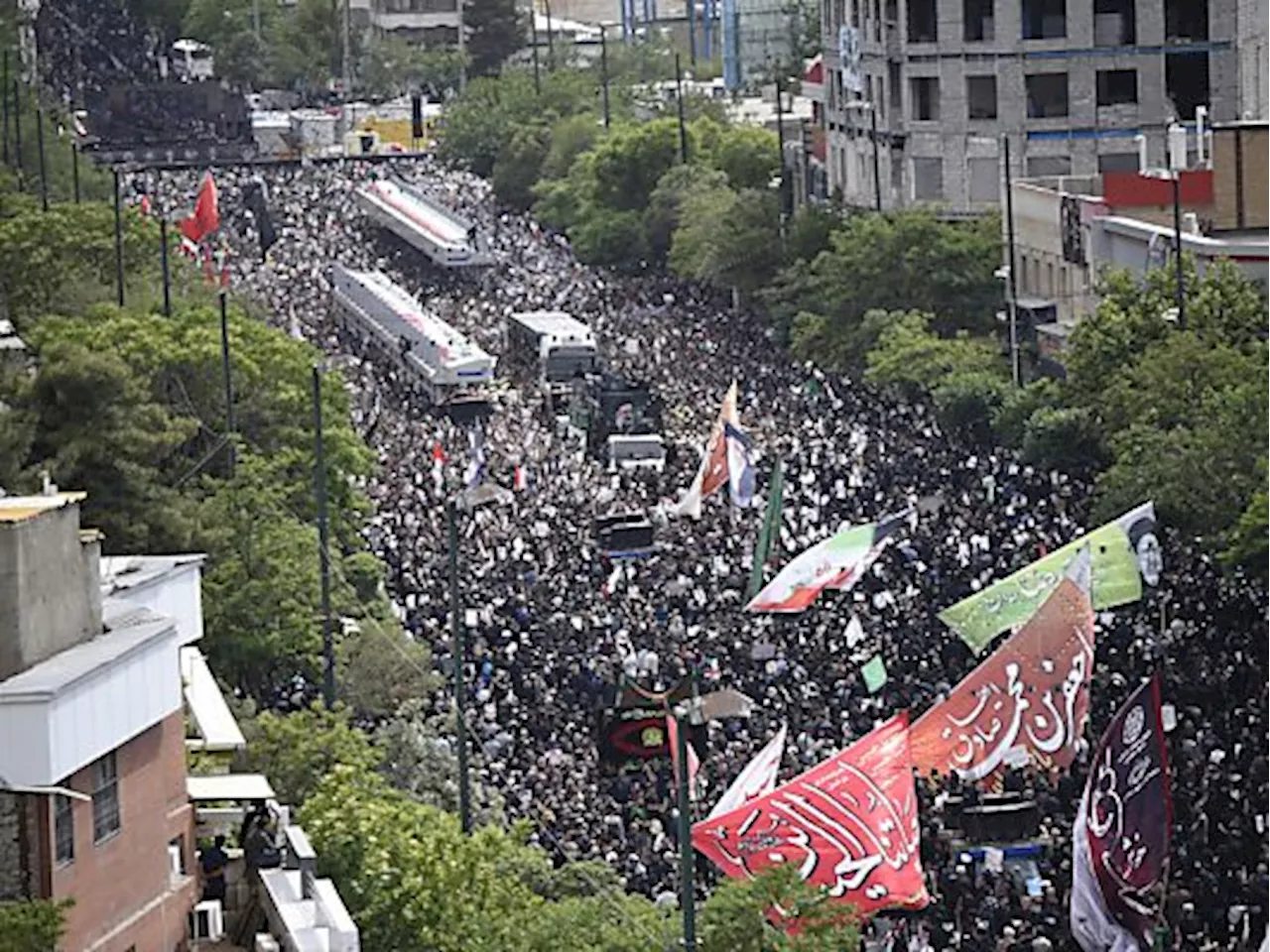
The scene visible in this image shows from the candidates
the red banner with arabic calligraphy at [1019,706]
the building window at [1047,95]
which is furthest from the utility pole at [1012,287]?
the red banner with arabic calligraphy at [1019,706]

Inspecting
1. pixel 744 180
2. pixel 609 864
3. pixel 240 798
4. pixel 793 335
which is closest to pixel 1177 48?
pixel 793 335

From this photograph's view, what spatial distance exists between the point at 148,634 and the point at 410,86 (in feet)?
550

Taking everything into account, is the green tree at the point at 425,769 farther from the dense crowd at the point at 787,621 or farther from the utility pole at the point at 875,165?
the utility pole at the point at 875,165

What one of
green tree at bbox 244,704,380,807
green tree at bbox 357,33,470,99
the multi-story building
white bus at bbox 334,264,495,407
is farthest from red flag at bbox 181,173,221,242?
green tree at bbox 357,33,470,99

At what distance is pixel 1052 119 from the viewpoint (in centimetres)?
10906

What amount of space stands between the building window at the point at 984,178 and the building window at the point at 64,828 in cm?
7968

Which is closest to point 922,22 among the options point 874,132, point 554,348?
point 874,132

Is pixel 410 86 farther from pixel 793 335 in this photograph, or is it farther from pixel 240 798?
pixel 240 798

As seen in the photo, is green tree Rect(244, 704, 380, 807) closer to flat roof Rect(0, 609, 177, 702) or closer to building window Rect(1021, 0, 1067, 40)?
flat roof Rect(0, 609, 177, 702)

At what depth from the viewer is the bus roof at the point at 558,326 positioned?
103062 millimetres

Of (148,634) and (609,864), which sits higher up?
(148,634)

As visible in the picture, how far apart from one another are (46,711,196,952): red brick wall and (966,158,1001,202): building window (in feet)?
256

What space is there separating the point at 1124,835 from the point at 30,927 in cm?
1220

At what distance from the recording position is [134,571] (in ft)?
117
